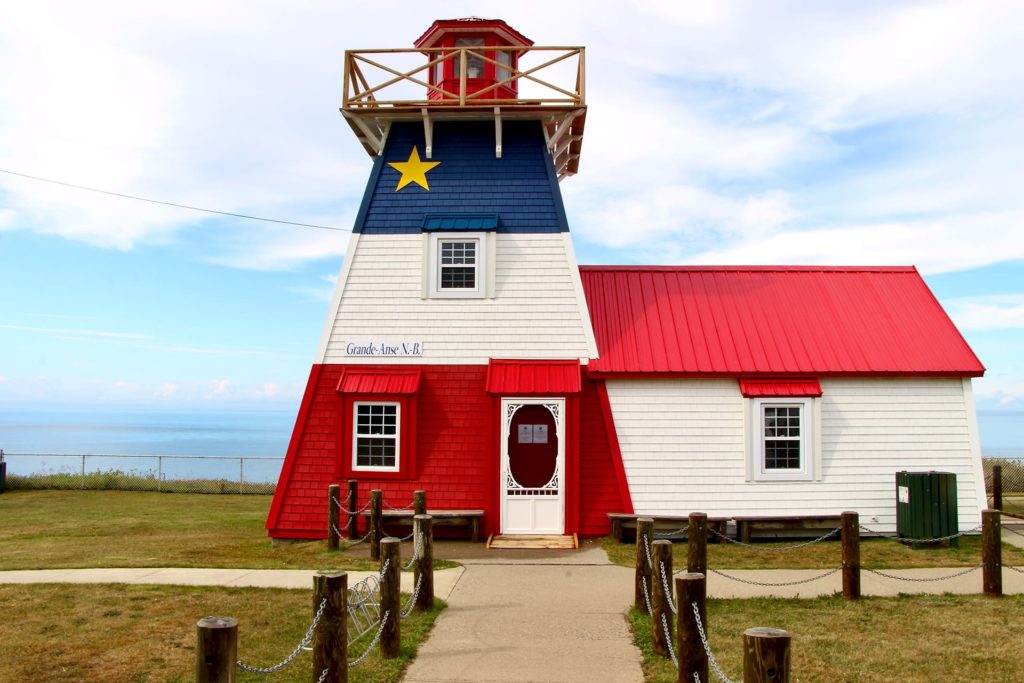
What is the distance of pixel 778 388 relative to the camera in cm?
1559

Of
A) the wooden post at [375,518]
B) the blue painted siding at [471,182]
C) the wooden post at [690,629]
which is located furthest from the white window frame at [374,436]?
the wooden post at [690,629]

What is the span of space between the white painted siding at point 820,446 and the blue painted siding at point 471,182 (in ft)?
12.9

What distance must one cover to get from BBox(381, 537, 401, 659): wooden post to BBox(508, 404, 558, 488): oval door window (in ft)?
27.4

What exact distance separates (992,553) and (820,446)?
5.06 m

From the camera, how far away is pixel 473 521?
14875 mm

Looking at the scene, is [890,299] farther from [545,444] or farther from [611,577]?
[611,577]

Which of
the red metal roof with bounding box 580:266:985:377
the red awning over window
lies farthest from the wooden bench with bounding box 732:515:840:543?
→ the red metal roof with bounding box 580:266:985:377

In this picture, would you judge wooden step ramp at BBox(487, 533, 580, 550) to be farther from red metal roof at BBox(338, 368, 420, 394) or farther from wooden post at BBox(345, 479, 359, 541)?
red metal roof at BBox(338, 368, 420, 394)

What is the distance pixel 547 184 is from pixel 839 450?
7.59 metres

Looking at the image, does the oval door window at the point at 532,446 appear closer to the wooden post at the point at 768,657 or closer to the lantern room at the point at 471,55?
the lantern room at the point at 471,55

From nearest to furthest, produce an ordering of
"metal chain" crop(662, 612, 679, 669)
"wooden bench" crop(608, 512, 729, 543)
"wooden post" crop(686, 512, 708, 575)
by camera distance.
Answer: "metal chain" crop(662, 612, 679, 669) < "wooden post" crop(686, 512, 708, 575) < "wooden bench" crop(608, 512, 729, 543)

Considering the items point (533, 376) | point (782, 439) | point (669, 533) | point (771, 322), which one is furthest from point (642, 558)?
point (771, 322)

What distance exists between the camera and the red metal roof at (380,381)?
15.5 metres

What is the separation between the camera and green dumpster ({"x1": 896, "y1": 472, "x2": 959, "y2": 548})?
47.8 ft
